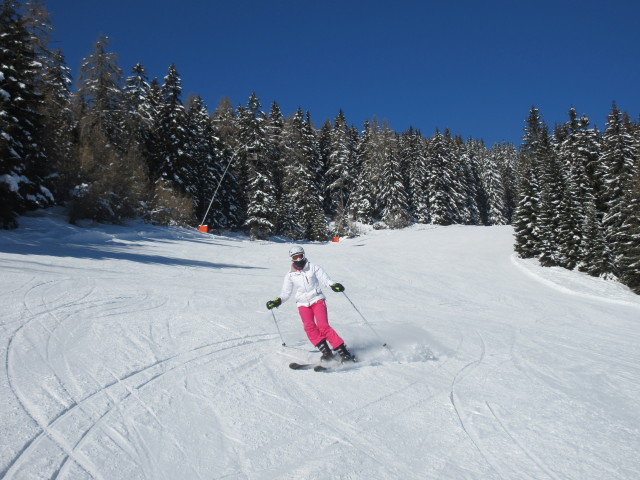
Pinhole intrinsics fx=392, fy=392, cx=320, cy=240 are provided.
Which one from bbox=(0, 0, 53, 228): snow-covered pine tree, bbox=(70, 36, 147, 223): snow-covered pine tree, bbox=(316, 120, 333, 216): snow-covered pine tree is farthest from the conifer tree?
bbox=(0, 0, 53, 228): snow-covered pine tree

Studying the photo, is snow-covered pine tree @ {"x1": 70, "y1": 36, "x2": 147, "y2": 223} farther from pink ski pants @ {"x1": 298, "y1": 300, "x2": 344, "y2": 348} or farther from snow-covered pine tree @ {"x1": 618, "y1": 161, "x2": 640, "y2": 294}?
snow-covered pine tree @ {"x1": 618, "y1": 161, "x2": 640, "y2": 294}

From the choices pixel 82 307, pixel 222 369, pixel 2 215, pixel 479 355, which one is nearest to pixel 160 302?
pixel 82 307

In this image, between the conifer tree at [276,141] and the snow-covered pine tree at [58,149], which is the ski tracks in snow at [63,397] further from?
the conifer tree at [276,141]

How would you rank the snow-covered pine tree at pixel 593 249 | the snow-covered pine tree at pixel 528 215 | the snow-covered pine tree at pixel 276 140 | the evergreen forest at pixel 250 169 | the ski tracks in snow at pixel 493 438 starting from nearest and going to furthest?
the ski tracks in snow at pixel 493 438
the evergreen forest at pixel 250 169
the snow-covered pine tree at pixel 593 249
the snow-covered pine tree at pixel 528 215
the snow-covered pine tree at pixel 276 140

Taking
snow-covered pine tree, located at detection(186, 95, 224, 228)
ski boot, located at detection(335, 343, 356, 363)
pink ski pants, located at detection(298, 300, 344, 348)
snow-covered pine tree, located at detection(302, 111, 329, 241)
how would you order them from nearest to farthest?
1. ski boot, located at detection(335, 343, 356, 363)
2. pink ski pants, located at detection(298, 300, 344, 348)
3. snow-covered pine tree, located at detection(186, 95, 224, 228)
4. snow-covered pine tree, located at detection(302, 111, 329, 241)

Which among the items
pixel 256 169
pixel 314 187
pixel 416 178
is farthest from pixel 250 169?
pixel 416 178

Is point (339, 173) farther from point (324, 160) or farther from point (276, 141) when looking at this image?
point (276, 141)

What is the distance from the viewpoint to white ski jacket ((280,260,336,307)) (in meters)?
5.81

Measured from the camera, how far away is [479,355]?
6531 mm

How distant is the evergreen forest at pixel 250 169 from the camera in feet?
64.7

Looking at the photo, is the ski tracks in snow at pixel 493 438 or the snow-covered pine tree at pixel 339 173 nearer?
the ski tracks in snow at pixel 493 438

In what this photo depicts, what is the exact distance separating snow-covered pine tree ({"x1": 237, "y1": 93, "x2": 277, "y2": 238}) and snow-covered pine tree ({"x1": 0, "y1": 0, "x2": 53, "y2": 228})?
1818 cm

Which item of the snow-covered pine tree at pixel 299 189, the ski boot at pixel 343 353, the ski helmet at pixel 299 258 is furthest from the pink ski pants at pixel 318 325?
the snow-covered pine tree at pixel 299 189

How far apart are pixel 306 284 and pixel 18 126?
18009 millimetres
